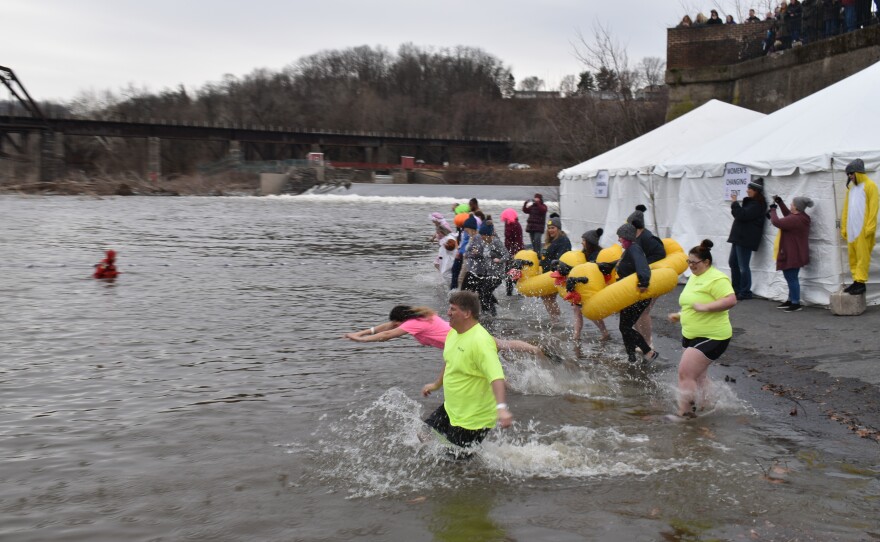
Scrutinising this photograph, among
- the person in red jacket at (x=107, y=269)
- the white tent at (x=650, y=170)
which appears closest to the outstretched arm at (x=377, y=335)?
the white tent at (x=650, y=170)

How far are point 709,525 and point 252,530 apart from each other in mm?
3166

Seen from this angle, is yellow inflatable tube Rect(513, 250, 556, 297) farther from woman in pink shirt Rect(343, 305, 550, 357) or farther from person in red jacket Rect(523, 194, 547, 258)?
person in red jacket Rect(523, 194, 547, 258)

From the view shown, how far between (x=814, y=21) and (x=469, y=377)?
2107cm

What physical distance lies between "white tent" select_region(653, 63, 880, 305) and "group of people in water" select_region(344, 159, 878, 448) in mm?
238

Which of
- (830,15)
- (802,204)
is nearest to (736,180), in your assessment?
(802,204)

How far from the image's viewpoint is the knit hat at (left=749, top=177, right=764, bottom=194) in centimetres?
1392

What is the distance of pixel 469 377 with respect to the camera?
6570 millimetres

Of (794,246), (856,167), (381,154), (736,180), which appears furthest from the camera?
(381,154)

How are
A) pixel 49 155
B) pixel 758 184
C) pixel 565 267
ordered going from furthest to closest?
pixel 49 155
pixel 758 184
pixel 565 267

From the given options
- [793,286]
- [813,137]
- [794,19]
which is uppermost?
[794,19]

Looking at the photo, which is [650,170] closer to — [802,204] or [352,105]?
[802,204]

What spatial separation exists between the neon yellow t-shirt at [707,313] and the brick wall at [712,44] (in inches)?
886

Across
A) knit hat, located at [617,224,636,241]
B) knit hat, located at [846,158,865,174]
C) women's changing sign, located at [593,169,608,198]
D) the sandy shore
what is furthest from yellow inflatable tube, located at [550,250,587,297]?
women's changing sign, located at [593,169,608,198]

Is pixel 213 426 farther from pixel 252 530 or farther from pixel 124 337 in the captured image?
pixel 124 337
